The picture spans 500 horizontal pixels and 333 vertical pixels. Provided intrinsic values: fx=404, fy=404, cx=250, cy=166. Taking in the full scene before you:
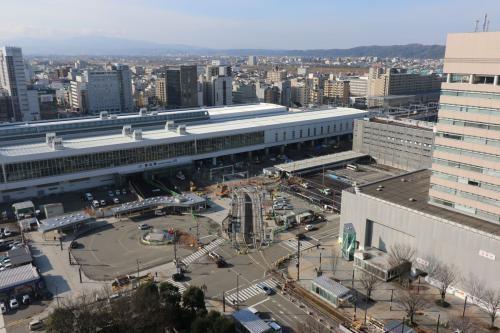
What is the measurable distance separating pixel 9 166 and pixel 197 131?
928 inches

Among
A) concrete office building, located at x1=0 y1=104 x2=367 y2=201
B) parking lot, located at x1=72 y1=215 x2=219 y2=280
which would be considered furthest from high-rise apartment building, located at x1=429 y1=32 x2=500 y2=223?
concrete office building, located at x1=0 y1=104 x2=367 y2=201

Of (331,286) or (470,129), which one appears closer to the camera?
(331,286)

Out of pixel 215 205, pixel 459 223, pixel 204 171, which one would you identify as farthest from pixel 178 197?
pixel 459 223

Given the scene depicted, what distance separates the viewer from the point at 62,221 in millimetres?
36719

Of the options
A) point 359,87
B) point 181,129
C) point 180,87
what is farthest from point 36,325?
point 359,87

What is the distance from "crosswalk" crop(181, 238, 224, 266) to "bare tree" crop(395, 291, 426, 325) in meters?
15.0

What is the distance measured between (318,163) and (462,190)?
28520 millimetres

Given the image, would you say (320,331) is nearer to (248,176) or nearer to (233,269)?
(233,269)

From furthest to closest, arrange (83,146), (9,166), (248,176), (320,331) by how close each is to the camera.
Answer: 1. (248,176)
2. (83,146)
3. (9,166)
4. (320,331)

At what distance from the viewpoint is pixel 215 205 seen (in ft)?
144

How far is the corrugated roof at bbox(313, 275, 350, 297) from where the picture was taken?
26.0 m

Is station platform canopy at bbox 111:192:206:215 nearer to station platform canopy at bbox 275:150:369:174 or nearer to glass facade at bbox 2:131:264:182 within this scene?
glass facade at bbox 2:131:264:182

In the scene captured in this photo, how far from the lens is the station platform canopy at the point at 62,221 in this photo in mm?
35562

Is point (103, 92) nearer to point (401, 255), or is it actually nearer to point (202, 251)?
point (202, 251)
